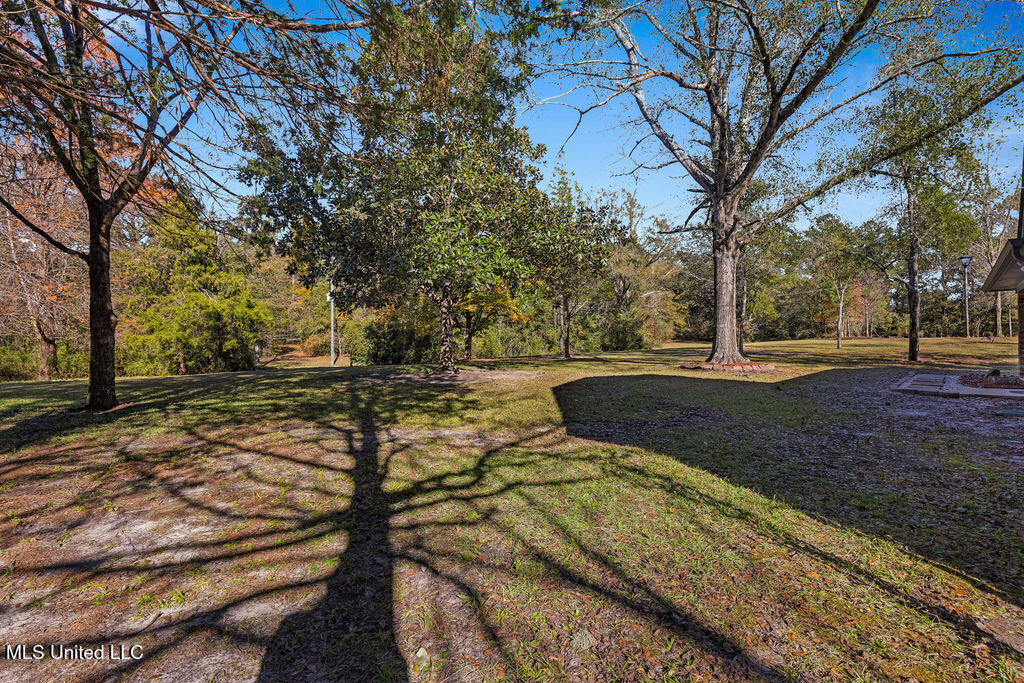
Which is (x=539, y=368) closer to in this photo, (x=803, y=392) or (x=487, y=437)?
(x=803, y=392)

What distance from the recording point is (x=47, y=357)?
14.3 meters

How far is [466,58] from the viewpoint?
17.2 ft

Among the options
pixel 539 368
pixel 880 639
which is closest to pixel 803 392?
pixel 539 368

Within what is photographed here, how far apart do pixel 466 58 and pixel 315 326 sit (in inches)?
1353

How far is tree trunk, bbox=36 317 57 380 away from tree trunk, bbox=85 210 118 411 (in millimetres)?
10618

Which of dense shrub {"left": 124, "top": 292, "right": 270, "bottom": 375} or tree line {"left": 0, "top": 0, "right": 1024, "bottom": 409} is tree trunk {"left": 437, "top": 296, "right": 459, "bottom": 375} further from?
dense shrub {"left": 124, "top": 292, "right": 270, "bottom": 375}

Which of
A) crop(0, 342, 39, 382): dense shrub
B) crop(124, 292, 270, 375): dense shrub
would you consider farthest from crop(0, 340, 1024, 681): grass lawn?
crop(0, 342, 39, 382): dense shrub

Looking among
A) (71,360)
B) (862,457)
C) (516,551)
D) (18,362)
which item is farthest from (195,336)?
(862,457)

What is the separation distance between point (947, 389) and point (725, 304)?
6.36m

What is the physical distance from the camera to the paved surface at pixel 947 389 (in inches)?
311

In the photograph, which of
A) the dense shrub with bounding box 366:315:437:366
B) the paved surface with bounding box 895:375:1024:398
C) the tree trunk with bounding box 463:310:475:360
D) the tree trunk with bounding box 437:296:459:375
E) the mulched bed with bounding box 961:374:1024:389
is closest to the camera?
the paved surface with bounding box 895:375:1024:398

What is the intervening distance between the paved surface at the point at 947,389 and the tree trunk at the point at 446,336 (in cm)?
1048

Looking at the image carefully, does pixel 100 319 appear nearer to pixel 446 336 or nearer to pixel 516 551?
pixel 446 336

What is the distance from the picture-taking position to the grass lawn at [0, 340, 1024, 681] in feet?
6.48
